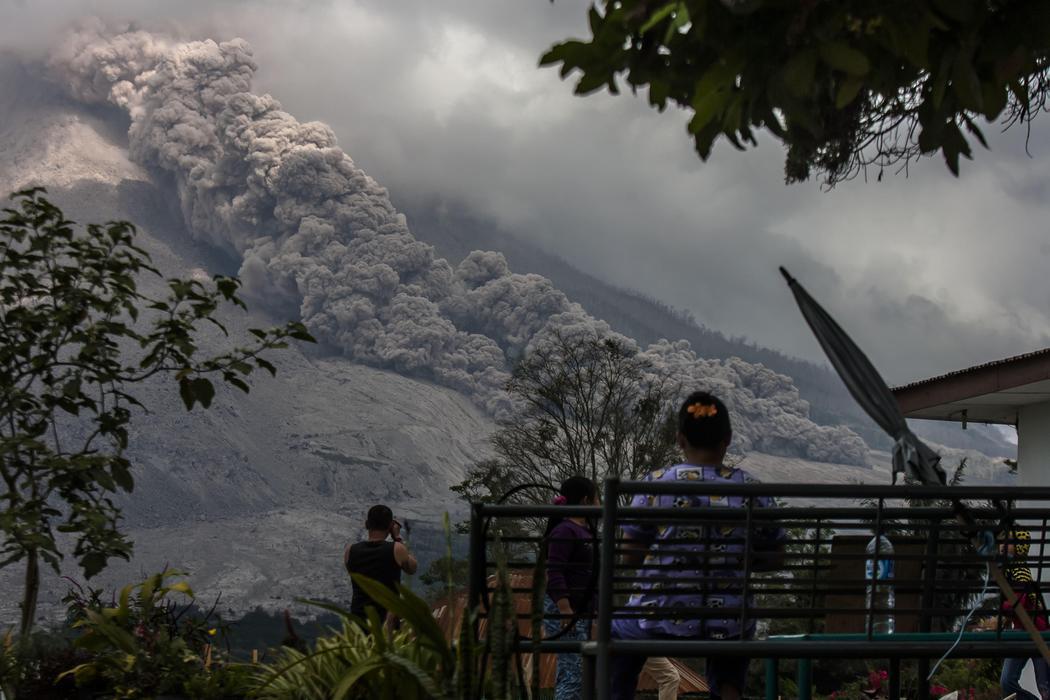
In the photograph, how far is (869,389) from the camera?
312 cm

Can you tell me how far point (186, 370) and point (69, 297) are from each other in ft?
2.87

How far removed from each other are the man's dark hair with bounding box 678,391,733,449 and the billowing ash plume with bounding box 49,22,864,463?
447 ft

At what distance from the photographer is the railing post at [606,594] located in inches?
116

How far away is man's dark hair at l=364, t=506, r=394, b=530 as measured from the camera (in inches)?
273

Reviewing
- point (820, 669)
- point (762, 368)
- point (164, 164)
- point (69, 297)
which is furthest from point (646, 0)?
point (164, 164)

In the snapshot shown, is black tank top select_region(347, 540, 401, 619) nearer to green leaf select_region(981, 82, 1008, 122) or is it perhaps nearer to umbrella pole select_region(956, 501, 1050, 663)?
umbrella pole select_region(956, 501, 1050, 663)

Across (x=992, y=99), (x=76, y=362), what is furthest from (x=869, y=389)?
(x=76, y=362)

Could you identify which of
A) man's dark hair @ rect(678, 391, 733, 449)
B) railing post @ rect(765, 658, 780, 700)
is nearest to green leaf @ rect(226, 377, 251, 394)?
man's dark hair @ rect(678, 391, 733, 449)

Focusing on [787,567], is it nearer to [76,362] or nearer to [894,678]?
[894,678]

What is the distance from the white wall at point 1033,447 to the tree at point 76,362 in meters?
9.57

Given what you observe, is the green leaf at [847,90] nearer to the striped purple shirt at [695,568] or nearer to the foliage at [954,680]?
the striped purple shirt at [695,568]

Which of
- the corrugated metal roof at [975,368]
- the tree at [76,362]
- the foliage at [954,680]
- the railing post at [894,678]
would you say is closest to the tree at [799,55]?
the railing post at [894,678]

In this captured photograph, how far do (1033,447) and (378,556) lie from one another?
8727mm

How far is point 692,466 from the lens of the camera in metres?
3.62
